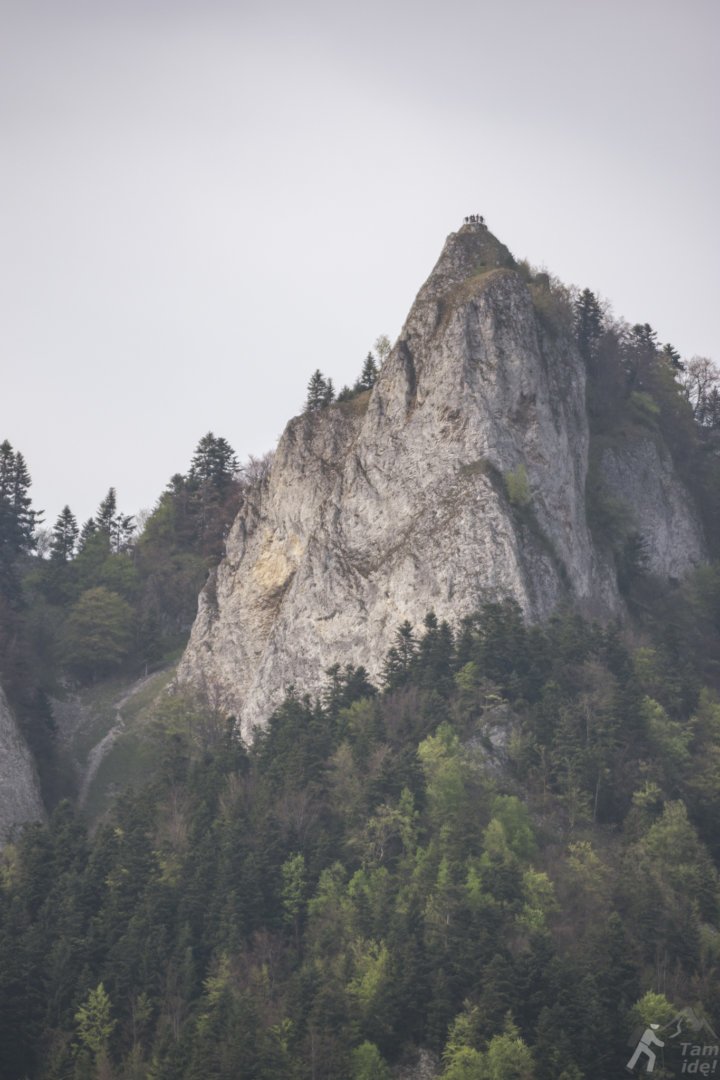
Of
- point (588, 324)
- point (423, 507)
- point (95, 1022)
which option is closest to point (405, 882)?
point (95, 1022)

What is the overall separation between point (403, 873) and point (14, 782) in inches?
1006

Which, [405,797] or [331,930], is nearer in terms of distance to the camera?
[331,930]

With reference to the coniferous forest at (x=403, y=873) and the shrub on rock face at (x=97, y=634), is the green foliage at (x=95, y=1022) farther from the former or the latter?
the shrub on rock face at (x=97, y=634)

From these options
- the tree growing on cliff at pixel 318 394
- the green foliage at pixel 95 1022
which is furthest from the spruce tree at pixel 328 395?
the green foliage at pixel 95 1022

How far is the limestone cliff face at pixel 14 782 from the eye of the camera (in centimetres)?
8369

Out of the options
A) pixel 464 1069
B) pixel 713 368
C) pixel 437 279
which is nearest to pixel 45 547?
pixel 437 279

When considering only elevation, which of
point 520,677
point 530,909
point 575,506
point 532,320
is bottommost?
point 530,909

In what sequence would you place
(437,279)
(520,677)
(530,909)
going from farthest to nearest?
(437,279), (520,677), (530,909)

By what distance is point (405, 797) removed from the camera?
2857 inches

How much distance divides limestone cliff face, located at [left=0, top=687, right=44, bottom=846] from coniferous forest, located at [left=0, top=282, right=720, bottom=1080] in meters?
1.46

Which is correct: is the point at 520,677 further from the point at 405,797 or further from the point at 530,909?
the point at 530,909

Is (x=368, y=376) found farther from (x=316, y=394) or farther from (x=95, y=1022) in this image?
(x=95, y=1022)

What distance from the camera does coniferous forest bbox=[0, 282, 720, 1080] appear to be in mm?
61531

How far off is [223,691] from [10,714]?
12159 mm
